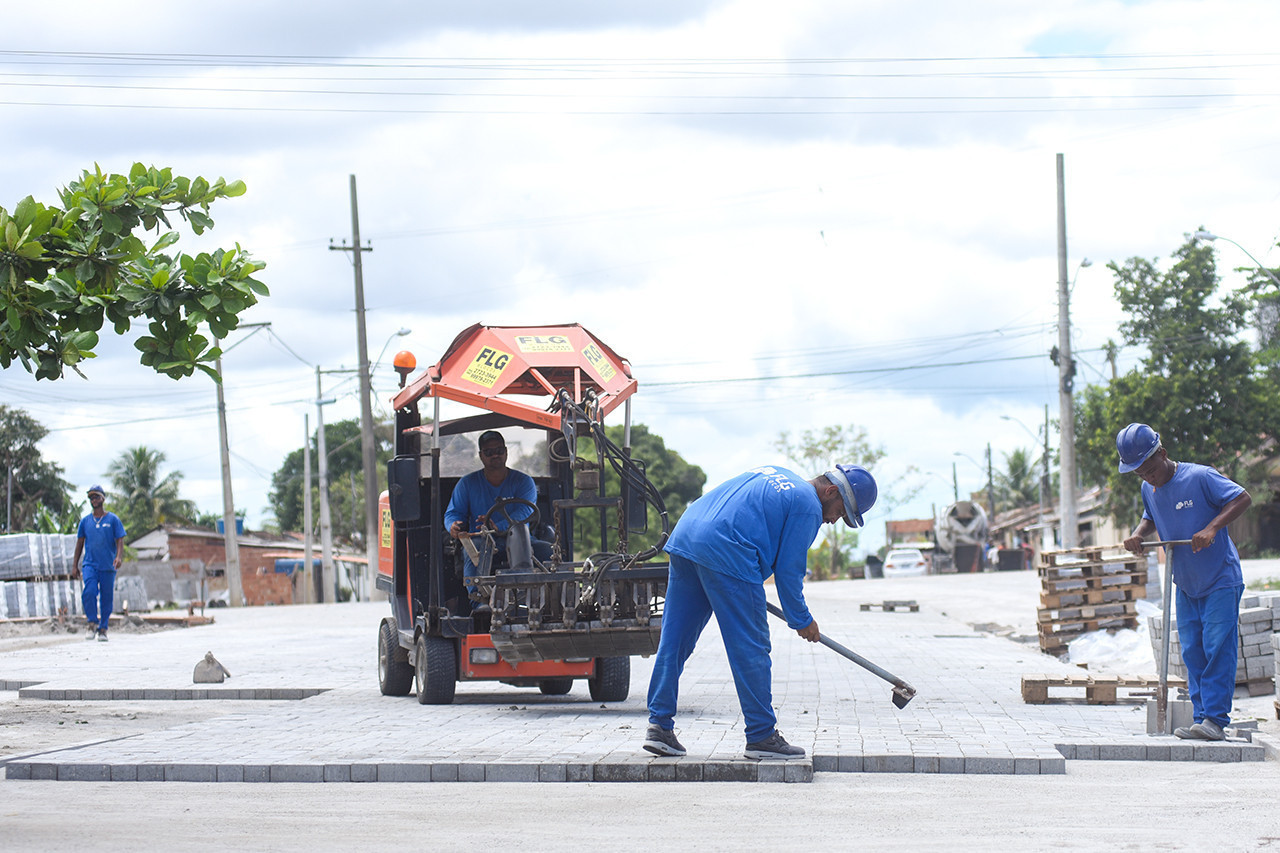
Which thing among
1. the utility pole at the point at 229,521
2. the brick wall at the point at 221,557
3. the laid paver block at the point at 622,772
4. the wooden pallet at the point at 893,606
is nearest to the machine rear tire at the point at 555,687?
the laid paver block at the point at 622,772

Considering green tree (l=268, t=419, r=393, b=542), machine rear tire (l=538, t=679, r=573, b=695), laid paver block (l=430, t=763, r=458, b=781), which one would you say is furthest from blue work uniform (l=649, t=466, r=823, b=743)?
green tree (l=268, t=419, r=393, b=542)

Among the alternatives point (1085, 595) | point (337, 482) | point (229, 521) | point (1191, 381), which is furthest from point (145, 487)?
point (1085, 595)

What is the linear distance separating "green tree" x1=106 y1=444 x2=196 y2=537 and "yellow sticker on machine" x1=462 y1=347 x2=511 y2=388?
71298 millimetres

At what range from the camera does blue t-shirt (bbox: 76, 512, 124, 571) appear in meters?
18.5

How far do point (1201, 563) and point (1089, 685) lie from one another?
2215 mm

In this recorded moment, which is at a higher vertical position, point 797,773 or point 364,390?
point 364,390

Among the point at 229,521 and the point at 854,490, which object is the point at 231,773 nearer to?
the point at 854,490

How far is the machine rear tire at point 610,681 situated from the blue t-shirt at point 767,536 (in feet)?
12.4

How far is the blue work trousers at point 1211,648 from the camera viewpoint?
7.93 meters

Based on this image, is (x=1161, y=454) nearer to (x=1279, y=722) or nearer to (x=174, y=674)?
(x=1279, y=722)

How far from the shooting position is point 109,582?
1903 centimetres

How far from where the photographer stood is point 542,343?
10688mm

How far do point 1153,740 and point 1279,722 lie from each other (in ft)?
7.03

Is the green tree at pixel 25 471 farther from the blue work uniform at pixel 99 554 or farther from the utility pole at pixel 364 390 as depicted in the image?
the blue work uniform at pixel 99 554
